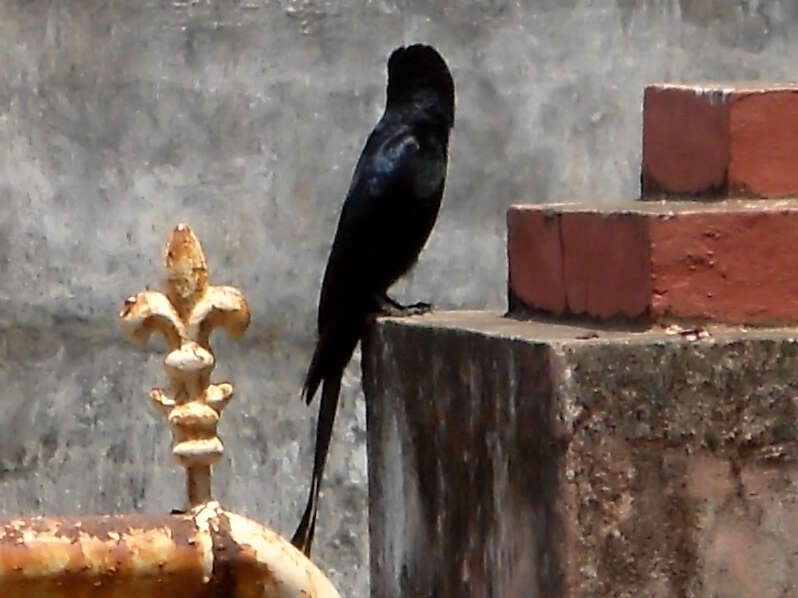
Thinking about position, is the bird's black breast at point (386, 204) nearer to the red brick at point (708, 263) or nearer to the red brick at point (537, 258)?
the red brick at point (537, 258)

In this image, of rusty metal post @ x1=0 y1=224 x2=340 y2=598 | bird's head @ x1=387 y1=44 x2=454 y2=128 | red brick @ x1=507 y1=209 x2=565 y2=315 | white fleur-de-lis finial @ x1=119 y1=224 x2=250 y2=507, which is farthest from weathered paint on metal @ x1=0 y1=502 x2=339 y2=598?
bird's head @ x1=387 y1=44 x2=454 y2=128

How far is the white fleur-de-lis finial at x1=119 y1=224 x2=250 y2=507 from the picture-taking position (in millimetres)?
1779

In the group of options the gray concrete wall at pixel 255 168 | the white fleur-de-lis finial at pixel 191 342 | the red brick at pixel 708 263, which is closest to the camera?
the white fleur-de-lis finial at pixel 191 342

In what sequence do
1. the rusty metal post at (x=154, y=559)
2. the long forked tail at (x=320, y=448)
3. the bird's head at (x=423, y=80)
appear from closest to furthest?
the rusty metal post at (x=154, y=559)
the long forked tail at (x=320, y=448)
the bird's head at (x=423, y=80)

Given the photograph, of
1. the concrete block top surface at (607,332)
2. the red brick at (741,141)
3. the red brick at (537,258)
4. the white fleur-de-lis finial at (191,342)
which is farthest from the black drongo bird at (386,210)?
the white fleur-de-lis finial at (191,342)

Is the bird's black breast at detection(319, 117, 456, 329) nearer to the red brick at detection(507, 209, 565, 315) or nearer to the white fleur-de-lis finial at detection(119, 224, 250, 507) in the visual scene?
the red brick at detection(507, 209, 565, 315)

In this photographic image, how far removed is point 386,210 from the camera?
4637 millimetres

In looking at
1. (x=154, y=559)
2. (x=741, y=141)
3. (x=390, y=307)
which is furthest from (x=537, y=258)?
(x=390, y=307)

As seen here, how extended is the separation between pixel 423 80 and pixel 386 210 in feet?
1.16

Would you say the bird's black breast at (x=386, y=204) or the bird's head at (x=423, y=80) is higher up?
the bird's head at (x=423, y=80)

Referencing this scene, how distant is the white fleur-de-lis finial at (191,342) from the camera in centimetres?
178

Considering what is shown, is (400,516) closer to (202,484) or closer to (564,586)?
(564,586)

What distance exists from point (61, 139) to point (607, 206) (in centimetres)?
289

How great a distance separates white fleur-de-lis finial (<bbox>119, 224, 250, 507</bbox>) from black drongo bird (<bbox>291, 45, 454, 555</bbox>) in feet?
8.76
